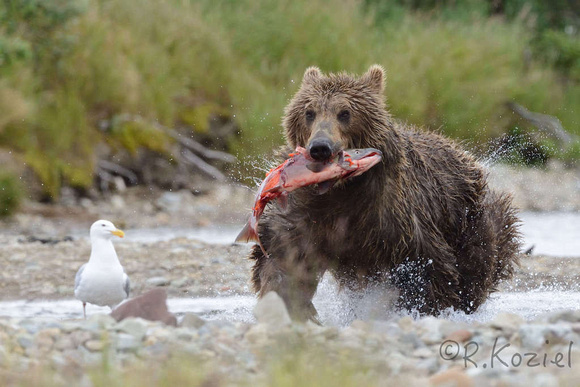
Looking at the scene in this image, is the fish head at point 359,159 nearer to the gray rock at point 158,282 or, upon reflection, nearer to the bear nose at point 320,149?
the bear nose at point 320,149

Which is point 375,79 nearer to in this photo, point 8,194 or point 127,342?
point 127,342

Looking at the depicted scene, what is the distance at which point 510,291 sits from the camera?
918cm

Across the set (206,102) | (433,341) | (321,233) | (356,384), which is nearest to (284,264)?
(321,233)

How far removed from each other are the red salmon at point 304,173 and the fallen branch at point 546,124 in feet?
51.1

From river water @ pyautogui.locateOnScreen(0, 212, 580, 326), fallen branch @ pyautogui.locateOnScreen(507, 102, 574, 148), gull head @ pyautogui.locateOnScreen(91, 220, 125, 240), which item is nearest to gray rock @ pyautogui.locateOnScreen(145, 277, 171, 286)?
river water @ pyautogui.locateOnScreen(0, 212, 580, 326)

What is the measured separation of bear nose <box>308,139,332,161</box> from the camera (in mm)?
5605

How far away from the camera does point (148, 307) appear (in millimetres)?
5609

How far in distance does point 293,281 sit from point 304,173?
820 mm

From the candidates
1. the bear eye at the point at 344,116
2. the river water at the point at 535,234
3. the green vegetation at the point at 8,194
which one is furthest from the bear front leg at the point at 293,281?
the green vegetation at the point at 8,194

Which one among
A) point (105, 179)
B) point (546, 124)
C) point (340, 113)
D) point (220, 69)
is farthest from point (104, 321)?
point (546, 124)

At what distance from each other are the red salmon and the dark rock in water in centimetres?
70

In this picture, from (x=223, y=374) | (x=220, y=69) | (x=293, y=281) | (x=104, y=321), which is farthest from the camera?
(x=220, y=69)

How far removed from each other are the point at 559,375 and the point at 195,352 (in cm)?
171

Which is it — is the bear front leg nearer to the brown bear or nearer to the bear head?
the brown bear
